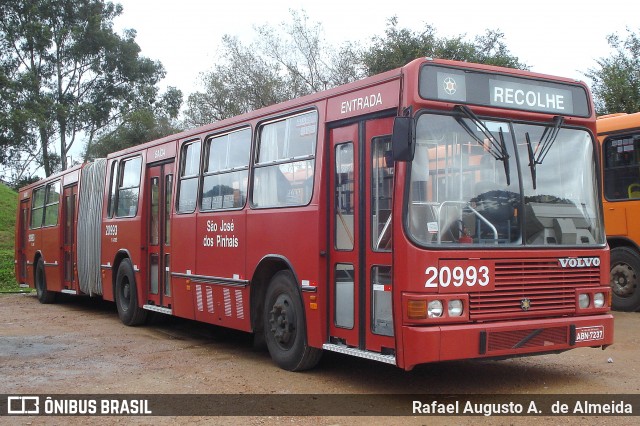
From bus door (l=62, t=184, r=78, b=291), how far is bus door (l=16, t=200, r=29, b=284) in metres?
3.54

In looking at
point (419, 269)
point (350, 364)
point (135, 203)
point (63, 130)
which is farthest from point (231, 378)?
point (63, 130)

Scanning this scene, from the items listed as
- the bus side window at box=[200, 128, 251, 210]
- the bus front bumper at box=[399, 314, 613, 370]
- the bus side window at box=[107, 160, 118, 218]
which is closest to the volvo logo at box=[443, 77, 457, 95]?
the bus front bumper at box=[399, 314, 613, 370]

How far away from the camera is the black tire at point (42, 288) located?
58.6ft

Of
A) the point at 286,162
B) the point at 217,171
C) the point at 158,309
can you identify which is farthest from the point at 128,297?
the point at 286,162

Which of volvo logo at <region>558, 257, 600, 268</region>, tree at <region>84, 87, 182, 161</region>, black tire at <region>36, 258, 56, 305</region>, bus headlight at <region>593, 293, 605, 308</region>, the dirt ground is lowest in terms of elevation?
the dirt ground

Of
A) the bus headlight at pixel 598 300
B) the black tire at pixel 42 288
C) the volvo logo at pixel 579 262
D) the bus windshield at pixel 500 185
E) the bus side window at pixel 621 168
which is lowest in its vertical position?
the black tire at pixel 42 288

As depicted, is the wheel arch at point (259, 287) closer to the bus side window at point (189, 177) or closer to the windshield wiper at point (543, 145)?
the bus side window at point (189, 177)

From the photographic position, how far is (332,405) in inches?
267

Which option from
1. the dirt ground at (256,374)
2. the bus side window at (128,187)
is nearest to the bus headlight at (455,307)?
the dirt ground at (256,374)

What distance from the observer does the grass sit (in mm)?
24406

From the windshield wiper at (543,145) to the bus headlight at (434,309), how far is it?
5.00ft

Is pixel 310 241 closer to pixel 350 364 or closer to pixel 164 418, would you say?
pixel 350 364

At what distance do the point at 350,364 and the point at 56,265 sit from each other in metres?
10.1

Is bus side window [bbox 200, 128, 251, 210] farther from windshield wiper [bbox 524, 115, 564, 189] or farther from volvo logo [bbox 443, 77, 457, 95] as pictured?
windshield wiper [bbox 524, 115, 564, 189]
